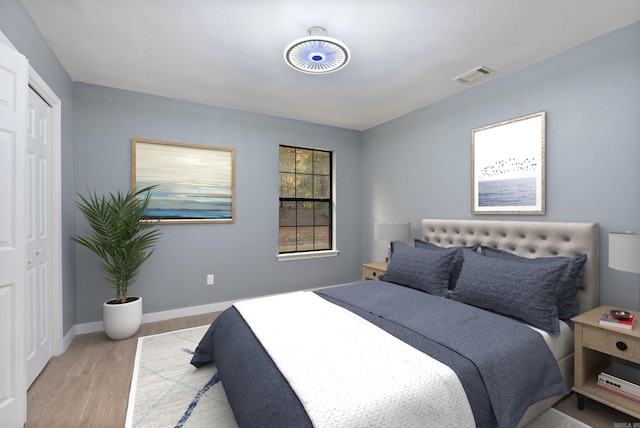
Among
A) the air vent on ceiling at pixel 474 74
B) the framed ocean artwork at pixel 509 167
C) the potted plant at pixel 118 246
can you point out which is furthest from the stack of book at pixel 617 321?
the potted plant at pixel 118 246

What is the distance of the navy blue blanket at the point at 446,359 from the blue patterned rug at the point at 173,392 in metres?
0.24

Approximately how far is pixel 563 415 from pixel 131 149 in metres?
4.20

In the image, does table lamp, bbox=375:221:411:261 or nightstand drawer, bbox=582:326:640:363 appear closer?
nightstand drawer, bbox=582:326:640:363

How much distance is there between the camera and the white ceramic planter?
2801 mm

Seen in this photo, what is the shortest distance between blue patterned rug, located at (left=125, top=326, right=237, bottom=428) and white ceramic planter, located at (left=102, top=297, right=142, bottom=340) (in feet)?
0.77

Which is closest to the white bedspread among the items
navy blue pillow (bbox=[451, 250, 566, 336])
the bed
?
the bed

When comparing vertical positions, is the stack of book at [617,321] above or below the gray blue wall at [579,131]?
below

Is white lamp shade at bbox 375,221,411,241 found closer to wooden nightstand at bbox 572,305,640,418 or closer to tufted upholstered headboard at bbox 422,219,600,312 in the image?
tufted upholstered headboard at bbox 422,219,600,312

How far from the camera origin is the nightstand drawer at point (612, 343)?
5.40ft

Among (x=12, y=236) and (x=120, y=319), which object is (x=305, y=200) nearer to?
(x=120, y=319)

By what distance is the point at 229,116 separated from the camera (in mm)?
3701

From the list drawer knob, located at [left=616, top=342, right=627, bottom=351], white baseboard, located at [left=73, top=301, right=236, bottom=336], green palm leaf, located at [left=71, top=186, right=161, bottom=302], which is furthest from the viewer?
white baseboard, located at [left=73, top=301, right=236, bottom=336]

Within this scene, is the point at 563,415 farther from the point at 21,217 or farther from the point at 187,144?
the point at 187,144

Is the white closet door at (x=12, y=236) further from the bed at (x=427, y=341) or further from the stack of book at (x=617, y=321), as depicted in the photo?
the stack of book at (x=617, y=321)
